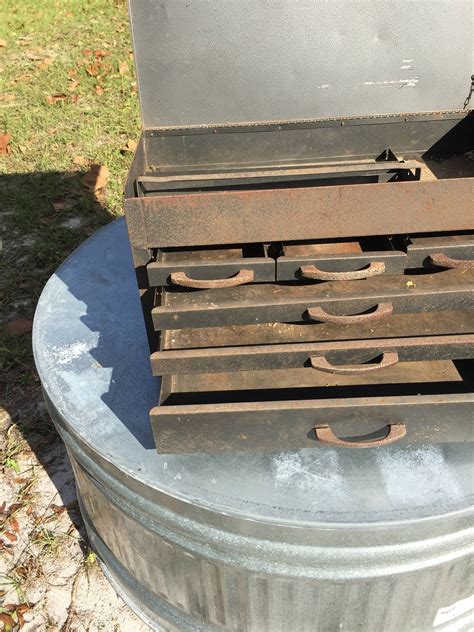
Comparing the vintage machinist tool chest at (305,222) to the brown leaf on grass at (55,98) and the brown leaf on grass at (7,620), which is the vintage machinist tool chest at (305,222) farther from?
the brown leaf on grass at (55,98)

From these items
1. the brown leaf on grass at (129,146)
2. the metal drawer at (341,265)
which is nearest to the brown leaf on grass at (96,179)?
the brown leaf on grass at (129,146)

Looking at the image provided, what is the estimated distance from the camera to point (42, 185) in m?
4.42

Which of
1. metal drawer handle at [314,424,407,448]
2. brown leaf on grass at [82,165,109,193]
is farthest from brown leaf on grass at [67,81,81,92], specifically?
metal drawer handle at [314,424,407,448]

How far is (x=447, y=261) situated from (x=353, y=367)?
360mm

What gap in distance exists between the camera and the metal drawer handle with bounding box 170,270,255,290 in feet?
4.63

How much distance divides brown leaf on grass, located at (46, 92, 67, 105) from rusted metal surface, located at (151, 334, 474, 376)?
16.1ft

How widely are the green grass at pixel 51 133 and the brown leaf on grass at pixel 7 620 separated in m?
0.98

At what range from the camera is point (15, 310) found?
3299mm

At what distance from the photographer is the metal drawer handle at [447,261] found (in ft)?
4.66

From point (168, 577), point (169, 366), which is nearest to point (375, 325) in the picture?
point (169, 366)

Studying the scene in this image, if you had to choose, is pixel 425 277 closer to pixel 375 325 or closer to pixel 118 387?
pixel 375 325

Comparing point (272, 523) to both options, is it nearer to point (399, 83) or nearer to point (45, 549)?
point (45, 549)

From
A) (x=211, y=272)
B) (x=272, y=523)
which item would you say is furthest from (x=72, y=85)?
(x=272, y=523)

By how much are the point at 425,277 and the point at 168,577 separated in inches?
45.1
